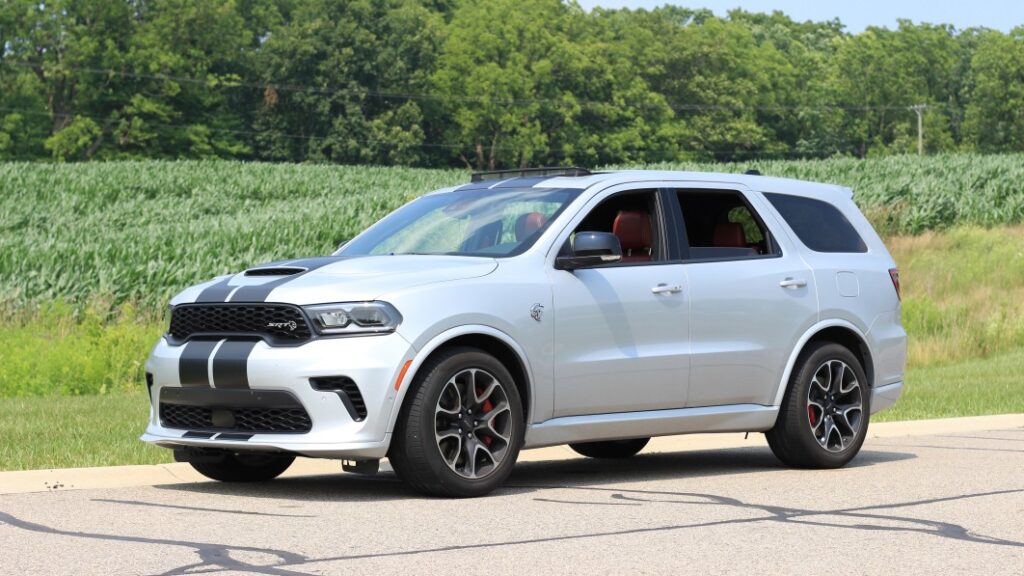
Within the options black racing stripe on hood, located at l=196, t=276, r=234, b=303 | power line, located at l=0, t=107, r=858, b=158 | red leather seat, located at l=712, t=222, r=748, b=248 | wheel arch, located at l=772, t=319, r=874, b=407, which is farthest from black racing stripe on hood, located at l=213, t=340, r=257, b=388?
power line, located at l=0, t=107, r=858, b=158

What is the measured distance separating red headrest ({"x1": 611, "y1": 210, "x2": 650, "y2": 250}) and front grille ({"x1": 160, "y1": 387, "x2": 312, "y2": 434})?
2.58 meters

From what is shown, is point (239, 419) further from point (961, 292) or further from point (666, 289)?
point (961, 292)

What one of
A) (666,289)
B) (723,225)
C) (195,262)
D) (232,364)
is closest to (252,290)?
(232,364)

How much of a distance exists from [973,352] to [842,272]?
13232 mm

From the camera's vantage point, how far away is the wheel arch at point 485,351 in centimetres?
791

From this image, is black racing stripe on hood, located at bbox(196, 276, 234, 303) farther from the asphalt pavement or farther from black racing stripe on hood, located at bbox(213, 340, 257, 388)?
the asphalt pavement

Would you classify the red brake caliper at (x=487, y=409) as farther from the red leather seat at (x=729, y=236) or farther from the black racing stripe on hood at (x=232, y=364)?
the red leather seat at (x=729, y=236)

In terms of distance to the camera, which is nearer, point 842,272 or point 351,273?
point 351,273

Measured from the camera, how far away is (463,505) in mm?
7934

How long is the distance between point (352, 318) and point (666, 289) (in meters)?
2.18

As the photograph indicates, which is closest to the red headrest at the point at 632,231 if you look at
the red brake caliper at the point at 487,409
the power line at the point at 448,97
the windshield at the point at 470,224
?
the windshield at the point at 470,224

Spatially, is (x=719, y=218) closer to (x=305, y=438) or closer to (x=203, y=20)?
(x=305, y=438)

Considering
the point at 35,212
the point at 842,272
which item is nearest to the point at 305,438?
the point at 842,272

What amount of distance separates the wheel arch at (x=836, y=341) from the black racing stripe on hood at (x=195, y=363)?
3.68 metres
